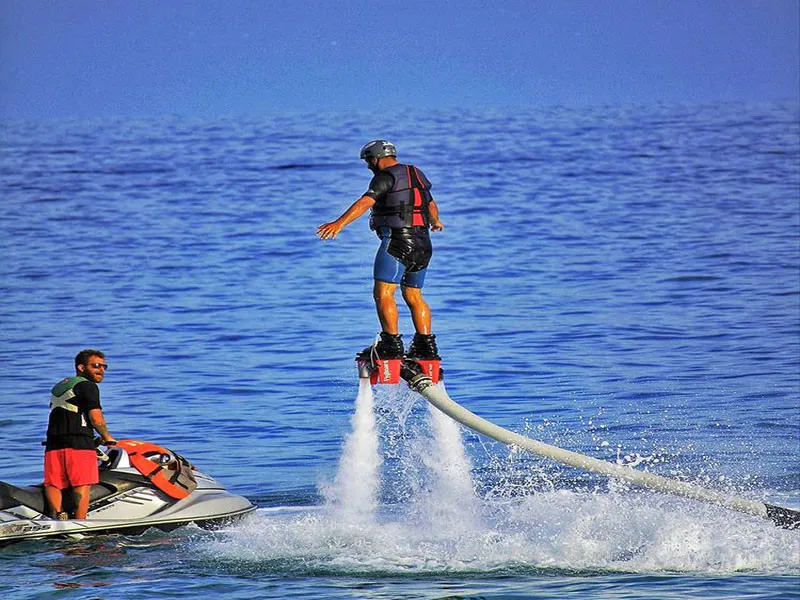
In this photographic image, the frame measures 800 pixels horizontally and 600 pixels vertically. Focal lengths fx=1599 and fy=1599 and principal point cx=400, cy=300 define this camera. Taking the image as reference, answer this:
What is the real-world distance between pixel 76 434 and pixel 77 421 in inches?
5.1

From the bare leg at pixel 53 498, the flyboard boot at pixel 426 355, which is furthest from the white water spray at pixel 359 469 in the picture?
the bare leg at pixel 53 498

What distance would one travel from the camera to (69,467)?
15.9 meters

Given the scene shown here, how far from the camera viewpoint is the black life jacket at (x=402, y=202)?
1500cm

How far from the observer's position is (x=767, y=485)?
1797cm

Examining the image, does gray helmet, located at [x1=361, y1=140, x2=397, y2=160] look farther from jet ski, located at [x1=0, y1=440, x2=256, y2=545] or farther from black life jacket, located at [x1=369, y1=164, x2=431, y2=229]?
jet ski, located at [x1=0, y1=440, x2=256, y2=545]

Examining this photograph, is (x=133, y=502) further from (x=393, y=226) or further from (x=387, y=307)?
(x=393, y=226)

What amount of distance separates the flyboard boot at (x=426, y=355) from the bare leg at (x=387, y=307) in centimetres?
29

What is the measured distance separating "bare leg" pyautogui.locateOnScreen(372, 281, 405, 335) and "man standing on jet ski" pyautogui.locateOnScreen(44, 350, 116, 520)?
2.85 meters

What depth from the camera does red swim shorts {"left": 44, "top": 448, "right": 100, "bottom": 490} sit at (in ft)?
51.9

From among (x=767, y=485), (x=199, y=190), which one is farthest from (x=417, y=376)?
(x=199, y=190)

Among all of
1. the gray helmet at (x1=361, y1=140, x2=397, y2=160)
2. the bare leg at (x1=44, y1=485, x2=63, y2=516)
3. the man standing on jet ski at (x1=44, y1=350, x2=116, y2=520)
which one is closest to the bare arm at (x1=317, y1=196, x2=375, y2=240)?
the gray helmet at (x1=361, y1=140, x2=397, y2=160)

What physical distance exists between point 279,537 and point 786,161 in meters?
50.8

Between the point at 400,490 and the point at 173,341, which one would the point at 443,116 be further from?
the point at 400,490

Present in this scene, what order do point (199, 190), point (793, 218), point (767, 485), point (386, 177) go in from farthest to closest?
1. point (199, 190)
2. point (793, 218)
3. point (767, 485)
4. point (386, 177)
